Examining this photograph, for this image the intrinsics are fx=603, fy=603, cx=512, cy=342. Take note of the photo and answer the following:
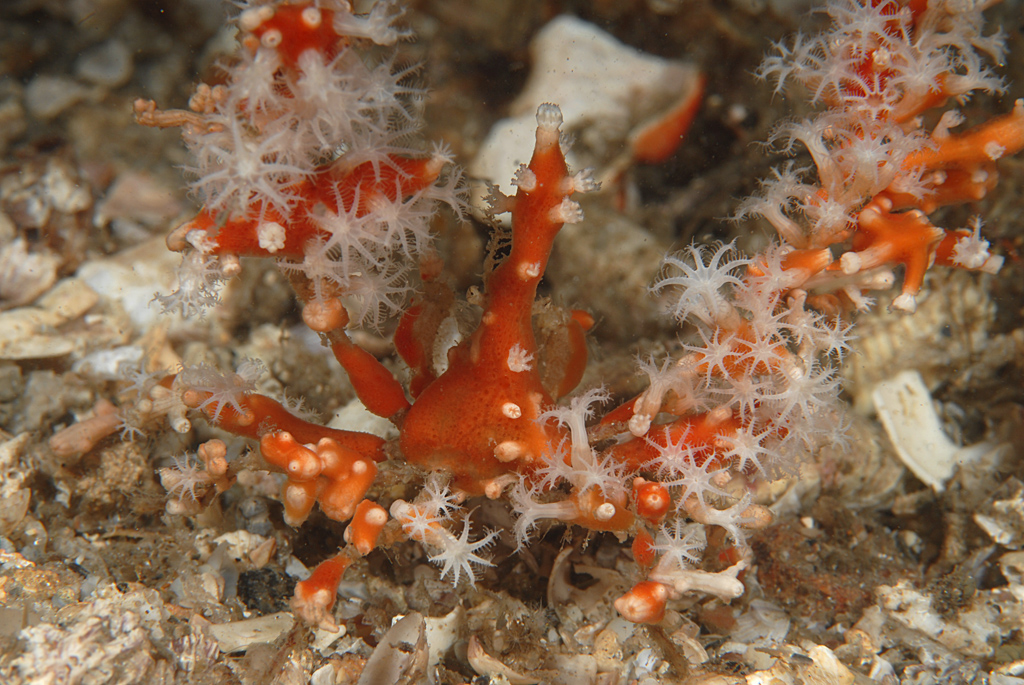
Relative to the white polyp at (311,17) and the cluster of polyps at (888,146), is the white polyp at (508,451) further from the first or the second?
the white polyp at (311,17)

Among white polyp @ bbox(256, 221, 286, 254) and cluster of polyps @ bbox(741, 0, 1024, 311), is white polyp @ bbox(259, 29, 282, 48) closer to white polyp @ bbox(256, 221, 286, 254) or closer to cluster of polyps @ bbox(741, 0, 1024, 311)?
white polyp @ bbox(256, 221, 286, 254)

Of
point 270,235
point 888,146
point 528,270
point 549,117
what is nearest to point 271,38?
point 270,235

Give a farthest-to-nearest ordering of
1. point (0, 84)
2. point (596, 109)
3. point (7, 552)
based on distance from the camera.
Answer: point (596, 109) → point (0, 84) → point (7, 552)

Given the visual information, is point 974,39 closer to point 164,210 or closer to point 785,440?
point 785,440

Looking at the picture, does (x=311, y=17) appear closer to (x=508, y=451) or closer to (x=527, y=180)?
(x=527, y=180)

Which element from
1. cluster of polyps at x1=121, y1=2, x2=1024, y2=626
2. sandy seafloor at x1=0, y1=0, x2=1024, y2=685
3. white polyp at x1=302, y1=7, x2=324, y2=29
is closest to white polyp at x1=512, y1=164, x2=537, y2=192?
cluster of polyps at x1=121, y1=2, x2=1024, y2=626

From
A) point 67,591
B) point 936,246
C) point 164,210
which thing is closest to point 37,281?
point 164,210
